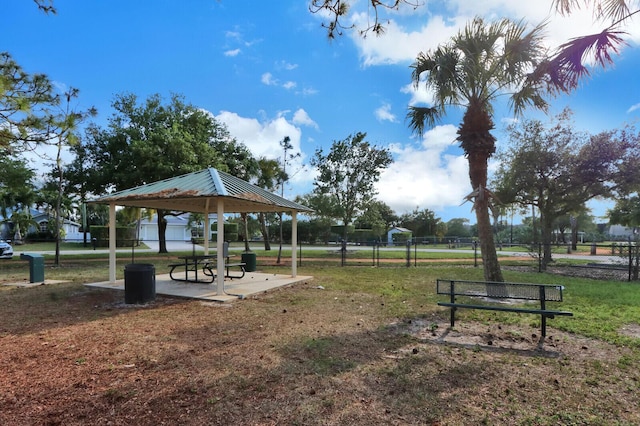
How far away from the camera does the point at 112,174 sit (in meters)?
19.5

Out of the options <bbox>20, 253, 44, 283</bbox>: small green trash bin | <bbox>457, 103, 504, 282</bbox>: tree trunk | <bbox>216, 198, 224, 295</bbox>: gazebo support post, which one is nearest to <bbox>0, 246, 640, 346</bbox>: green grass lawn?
<bbox>20, 253, 44, 283</bbox>: small green trash bin

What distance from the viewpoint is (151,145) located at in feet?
61.6

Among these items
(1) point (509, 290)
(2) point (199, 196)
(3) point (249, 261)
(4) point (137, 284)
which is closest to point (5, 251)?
(3) point (249, 261)

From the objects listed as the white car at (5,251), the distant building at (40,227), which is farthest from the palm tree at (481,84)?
the distant building at (40,227)

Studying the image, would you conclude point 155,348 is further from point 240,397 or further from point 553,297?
point 553,297

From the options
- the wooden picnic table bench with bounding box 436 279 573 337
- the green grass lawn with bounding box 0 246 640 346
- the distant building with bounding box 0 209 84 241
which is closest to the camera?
the wooden picnic table bench with bounding box 436 279 573 337

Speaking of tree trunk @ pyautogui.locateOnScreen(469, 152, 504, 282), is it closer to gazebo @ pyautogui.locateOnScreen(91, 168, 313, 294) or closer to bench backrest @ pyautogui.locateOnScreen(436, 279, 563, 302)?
bench backrest @ pyautogui.locateOnScreen(436, 279, 563, 302)

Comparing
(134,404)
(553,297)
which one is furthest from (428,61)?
(134,404)

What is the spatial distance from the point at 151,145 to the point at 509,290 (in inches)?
709

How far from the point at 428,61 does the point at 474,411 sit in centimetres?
826

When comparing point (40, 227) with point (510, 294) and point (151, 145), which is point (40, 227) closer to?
point (151, 145)

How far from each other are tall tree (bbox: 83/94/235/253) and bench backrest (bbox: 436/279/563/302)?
15.8 m

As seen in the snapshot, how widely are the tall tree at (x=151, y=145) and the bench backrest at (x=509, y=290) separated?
15.8 meters

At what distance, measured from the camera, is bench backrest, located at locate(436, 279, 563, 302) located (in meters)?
5.50
